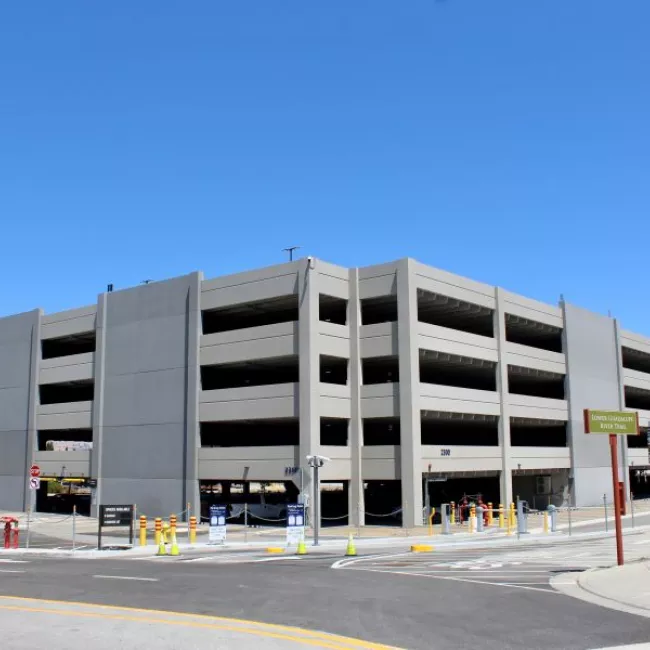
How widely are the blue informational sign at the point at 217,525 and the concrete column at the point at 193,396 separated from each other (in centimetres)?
1441

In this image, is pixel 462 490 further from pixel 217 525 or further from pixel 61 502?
pixel 217 525

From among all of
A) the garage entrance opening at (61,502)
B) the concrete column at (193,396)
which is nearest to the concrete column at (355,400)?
the concrete column at (193,396)

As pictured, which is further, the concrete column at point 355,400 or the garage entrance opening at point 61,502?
the garage entrance opening at point 61,502

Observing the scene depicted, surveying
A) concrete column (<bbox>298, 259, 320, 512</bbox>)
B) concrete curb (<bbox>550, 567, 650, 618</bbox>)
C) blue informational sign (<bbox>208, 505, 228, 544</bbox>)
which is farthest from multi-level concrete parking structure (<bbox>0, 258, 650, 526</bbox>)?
concrete curb (<bbox>550, 567, 650, 618</bbox>)

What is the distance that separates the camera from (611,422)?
20922 millimetres

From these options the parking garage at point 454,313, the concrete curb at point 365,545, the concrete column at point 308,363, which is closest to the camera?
the concrete curb at point 365,545

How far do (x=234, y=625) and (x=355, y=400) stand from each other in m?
31.0

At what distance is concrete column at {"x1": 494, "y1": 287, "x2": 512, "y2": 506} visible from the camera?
47.8 metres

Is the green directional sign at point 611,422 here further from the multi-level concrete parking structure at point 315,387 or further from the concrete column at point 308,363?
the concrete column at point 308,363

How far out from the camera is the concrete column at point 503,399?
4775cm

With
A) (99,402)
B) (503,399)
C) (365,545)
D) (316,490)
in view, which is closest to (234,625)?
(365,545)

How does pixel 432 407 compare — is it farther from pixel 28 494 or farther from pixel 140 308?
pixel 28 494

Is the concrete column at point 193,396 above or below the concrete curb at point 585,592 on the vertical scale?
above

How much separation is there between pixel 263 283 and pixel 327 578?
2627cm
